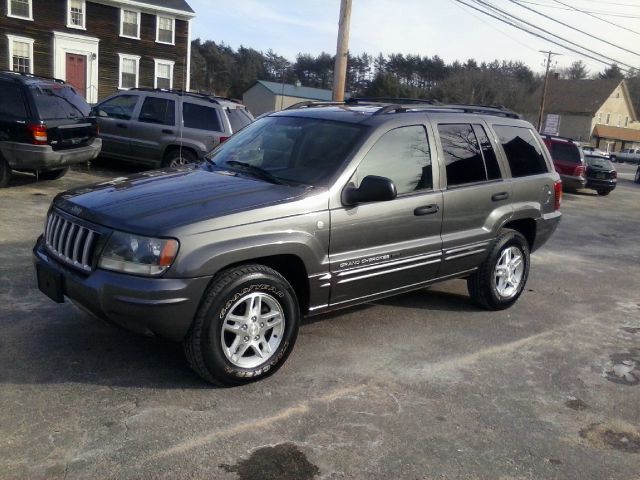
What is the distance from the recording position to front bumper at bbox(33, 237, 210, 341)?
367cm

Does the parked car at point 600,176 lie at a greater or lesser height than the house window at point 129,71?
lesser

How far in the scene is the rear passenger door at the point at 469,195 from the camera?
17.6 feet

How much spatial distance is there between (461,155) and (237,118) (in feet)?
26.2

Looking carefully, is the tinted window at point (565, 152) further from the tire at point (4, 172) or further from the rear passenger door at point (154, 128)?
the tire at point (4, 172)

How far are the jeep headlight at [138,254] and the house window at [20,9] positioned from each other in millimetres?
32172

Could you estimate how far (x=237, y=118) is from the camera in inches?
502

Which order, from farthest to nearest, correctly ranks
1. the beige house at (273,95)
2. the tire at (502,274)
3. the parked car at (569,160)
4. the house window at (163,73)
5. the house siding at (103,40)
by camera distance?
the beige house at (273,95) → the house window at (163,73) → the house siding at (103,40) → the parked car at (569,160) → the tire at (502,274)

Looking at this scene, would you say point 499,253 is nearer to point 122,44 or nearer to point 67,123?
point 67,123

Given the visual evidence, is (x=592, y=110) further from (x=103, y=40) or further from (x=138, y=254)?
(x=138, y=254)

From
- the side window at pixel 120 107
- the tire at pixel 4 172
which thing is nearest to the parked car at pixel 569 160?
the side window at pixel 120 107

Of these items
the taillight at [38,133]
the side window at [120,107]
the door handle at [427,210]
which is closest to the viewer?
the door handle at [427,210]

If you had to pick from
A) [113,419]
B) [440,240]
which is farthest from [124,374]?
[440,240]

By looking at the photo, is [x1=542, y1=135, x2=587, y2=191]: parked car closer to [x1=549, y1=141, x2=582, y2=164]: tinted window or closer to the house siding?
[x1=549, y1=141, x2=582, y2=164]: tinted window

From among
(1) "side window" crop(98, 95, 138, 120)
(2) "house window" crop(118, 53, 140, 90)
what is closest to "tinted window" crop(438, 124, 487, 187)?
(1) "side window" crop(98, 95, 138, 120)
